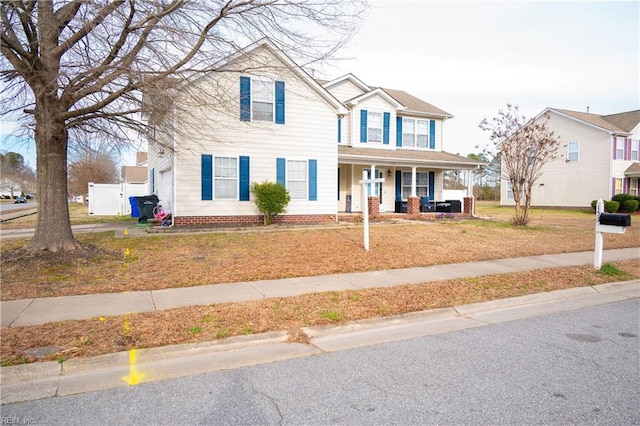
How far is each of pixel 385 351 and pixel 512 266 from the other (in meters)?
6.34

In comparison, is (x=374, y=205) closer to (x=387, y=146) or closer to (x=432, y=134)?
(x=387, y=146)

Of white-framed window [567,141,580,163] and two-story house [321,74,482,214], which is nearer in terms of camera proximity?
two-story house [321,74,482,214]

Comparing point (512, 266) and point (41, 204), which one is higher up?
point (41, 204)

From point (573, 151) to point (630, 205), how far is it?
21.1 ft

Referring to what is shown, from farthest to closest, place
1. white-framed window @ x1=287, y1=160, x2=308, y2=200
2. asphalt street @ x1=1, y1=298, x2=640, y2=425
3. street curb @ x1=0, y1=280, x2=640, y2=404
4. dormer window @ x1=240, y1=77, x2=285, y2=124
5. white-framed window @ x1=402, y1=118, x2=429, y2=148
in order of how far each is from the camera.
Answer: white-framed window @ x1=402, y1=118, x2=429, y2=148 < white-framed window @ x1=287, y1=160, x2=308, y2=200 < dormer window @ x1=240, y1=77, x2=285, y2=124 < street curb @ x1=0, y1=280, x2=640, y2=404 < asphalt street @ x1=1, y1=298, x2=640, y2=425

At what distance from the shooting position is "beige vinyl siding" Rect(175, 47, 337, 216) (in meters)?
15.3

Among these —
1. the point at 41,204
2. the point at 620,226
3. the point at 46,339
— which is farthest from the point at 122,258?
the point at 620,226

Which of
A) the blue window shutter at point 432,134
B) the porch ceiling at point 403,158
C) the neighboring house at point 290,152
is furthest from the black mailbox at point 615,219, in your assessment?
the blue window shutter at point 432,134

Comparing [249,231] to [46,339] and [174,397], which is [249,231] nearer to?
[46,339]

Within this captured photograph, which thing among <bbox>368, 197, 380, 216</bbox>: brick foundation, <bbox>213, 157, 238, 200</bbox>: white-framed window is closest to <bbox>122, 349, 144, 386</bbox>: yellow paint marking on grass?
<bbox>213, 157, 238, 200</bbox>: white-framed window

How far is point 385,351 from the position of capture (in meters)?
4.77

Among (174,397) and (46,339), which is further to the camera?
(46,339)

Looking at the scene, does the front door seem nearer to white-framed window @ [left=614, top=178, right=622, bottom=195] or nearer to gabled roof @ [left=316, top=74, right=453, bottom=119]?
gabled roof @ [left=316, top=74, right=453, bottom=119]

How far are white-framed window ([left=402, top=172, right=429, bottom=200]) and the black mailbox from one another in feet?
47.1
